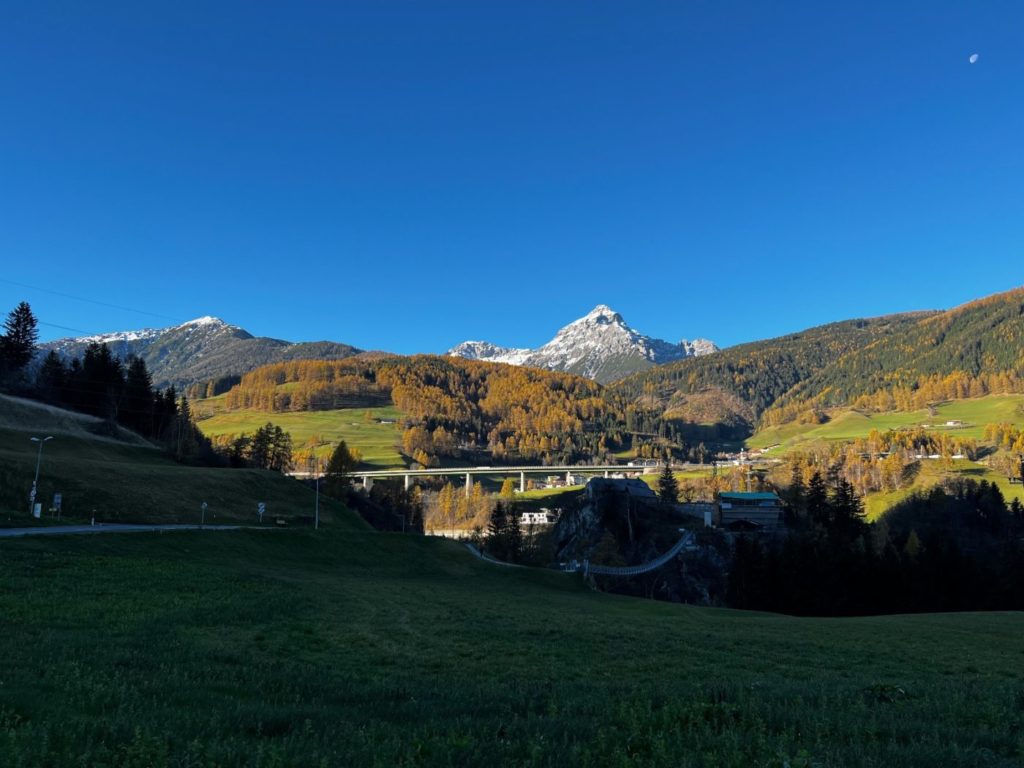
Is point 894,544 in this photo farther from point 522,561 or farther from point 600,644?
point 600,644

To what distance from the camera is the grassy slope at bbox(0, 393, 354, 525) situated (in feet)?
197

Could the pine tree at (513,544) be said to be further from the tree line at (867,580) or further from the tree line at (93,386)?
the tree line at (93,386)

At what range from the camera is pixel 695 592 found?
112 metres

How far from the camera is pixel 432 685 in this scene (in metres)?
12.2

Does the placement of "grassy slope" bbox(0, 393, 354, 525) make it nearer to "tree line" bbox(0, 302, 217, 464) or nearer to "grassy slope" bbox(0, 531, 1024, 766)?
"tree line" bbox(0, 302, 217, 464)

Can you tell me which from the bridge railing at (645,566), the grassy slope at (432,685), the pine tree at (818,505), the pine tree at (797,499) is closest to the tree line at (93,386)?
the bridge railing at (645,566)

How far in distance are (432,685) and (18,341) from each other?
146 m

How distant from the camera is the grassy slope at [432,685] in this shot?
260 inches

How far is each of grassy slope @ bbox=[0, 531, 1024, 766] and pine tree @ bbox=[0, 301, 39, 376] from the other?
113 meters

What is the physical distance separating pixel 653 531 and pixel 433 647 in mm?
117845

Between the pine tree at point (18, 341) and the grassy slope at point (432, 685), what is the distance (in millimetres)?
113287

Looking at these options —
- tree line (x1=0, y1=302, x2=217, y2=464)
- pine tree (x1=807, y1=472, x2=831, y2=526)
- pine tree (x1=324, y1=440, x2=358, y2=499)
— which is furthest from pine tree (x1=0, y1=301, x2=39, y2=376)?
pine tree (x1=807, y1=472, x2=831, y2=526)

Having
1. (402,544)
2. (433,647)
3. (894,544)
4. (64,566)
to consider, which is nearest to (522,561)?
(402,544)

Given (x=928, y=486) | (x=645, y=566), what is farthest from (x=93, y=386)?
(x=928, y=486)
